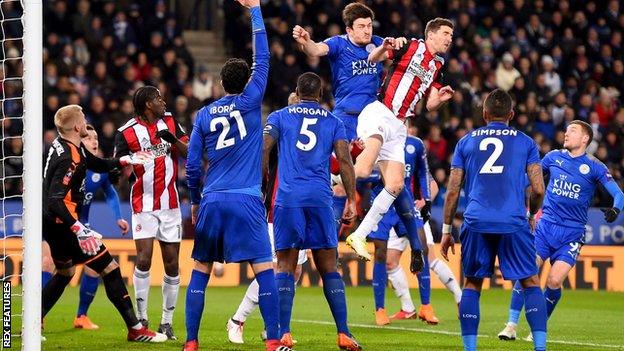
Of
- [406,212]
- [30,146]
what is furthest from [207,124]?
[406,212]

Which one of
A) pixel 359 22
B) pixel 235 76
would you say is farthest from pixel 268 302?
pixel 359 22

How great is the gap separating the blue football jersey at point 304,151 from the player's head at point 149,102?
1685mm

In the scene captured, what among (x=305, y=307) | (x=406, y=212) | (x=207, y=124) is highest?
(x=207, y=124)

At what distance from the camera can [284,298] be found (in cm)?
991

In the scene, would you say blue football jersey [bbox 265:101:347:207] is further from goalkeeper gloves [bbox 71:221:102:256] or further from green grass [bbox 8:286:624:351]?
goalkeeper gloves [bbox 71:221:102:256]

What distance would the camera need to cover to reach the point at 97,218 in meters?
19.9

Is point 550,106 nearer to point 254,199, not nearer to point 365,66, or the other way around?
point 365,66

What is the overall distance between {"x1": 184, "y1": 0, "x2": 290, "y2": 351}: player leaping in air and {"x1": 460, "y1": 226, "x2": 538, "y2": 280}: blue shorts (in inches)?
60.4

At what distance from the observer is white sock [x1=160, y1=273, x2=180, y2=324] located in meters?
11.1

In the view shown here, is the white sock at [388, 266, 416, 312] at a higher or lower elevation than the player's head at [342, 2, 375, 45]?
lower

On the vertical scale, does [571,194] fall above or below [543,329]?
above

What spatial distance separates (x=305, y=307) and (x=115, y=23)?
31.4 ft

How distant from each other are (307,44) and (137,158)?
1.88 metres

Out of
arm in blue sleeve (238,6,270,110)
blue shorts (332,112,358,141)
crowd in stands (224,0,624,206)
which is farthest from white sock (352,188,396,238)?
crowd in stands (224,0,624,206)
